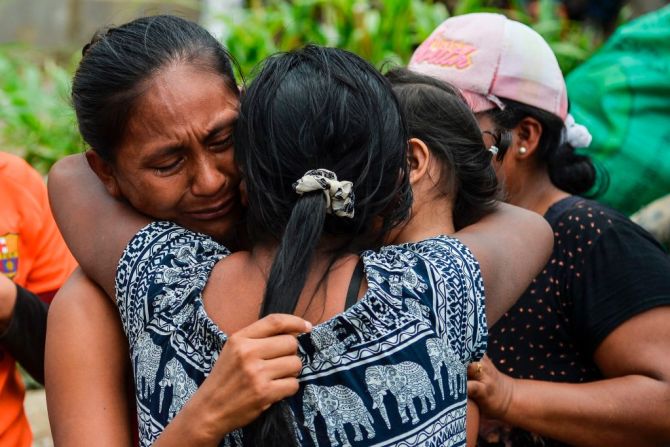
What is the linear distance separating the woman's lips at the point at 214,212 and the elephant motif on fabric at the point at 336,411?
48 centimetres

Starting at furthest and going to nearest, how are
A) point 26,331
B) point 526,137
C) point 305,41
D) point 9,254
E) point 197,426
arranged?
point 305,41 → point 526,137 → point 9,254 → point 26,331 → point 197,426

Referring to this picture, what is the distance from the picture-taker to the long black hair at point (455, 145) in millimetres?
2154

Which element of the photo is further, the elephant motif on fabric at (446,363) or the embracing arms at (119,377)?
the elephant motif on fabric at (446,363)

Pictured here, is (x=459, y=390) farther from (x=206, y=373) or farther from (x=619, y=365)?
→ (x=619, y=365)

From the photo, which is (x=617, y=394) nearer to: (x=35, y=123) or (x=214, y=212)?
(x=214, y=212)

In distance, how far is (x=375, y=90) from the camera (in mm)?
1809

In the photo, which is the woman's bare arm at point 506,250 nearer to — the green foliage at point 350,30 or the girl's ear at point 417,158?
the girl's ear at point 417,158

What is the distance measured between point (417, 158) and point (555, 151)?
88 centimetres

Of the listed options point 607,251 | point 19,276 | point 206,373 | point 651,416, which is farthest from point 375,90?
point 19,276

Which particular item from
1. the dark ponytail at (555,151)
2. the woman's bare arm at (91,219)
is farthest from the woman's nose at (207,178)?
the dark ponytail at (555,151)

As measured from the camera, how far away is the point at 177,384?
5.87ft

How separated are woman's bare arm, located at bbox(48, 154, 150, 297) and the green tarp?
1.94 metres

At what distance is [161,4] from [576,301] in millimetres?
7640

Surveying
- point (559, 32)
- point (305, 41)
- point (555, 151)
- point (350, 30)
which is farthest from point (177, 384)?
point (559, 32)
